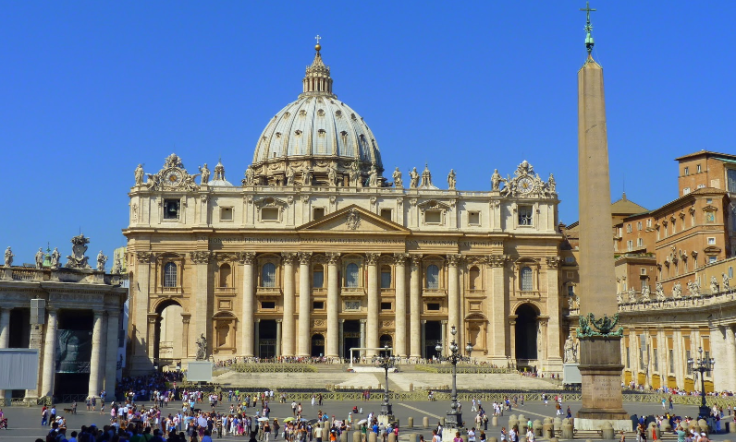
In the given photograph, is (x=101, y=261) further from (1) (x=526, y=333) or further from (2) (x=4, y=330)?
(1) (x=526, y=333)

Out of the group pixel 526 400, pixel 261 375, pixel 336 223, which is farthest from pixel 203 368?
pixel 336 223

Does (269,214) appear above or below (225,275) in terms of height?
above

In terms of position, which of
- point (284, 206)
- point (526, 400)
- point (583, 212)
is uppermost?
point (284, 206)

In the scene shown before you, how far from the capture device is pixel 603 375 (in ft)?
99.7

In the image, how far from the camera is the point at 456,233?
85062mm

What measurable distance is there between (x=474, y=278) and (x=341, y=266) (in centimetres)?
1164

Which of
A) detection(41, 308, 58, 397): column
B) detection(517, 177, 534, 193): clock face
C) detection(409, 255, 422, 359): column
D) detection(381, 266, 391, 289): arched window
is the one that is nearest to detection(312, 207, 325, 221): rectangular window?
detection(381, 266, 391, 289): arched window

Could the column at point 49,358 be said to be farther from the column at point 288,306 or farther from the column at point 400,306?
the column at point 400,306

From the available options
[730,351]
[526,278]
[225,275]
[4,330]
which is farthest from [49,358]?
[526,278]

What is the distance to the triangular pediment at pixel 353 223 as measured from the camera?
83.8 metres

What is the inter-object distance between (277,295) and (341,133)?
36.4 metres

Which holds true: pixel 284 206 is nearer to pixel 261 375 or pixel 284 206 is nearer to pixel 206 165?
pixel 206 165

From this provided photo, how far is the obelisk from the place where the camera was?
30.4 m

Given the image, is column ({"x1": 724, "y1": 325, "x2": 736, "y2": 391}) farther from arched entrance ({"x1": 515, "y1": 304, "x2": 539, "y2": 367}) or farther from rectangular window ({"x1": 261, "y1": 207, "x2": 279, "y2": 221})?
rectangular window ({"x1": 261, "y1": 207, "x2": 279, "y2": 221})
